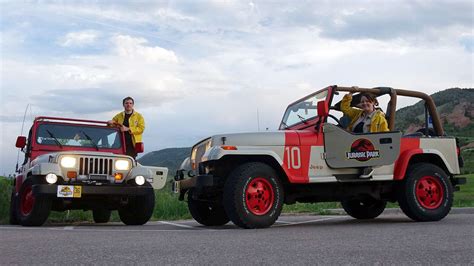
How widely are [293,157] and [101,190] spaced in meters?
2.88

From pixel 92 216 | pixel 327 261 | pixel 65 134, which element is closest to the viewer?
pixel 327 261

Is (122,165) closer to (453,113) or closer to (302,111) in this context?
(302,111)

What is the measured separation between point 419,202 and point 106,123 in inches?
212

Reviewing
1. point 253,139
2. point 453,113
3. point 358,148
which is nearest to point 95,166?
point 253,139

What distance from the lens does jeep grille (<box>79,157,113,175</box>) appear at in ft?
29.7

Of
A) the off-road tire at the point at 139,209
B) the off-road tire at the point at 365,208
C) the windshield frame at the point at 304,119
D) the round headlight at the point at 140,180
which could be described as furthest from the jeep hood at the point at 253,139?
the off-road tire at the point at 365,208

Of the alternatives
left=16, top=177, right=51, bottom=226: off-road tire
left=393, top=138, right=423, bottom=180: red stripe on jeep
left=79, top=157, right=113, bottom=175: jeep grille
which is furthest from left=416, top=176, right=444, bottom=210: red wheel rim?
left=16, top=177, right=51, bottom=226: off-road tire

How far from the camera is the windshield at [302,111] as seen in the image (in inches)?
351

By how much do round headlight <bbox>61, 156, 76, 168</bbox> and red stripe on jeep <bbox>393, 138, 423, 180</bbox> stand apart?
15.4 ft

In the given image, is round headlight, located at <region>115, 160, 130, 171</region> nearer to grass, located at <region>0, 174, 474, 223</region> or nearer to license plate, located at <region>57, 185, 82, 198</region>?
license plate, located at <region>57, 185, 82, 198</region>

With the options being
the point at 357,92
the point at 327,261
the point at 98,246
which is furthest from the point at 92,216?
the point at 327,261

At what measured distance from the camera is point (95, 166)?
9.10m

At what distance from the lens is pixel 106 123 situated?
10555 mm

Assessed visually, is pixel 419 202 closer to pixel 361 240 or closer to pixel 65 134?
pixel 361 240
